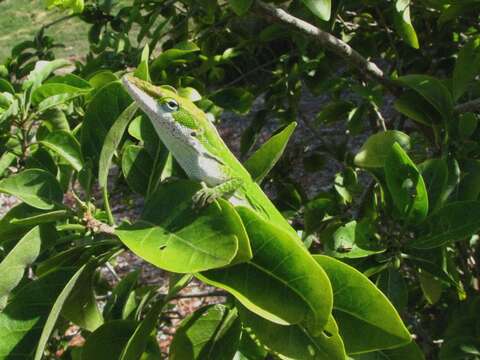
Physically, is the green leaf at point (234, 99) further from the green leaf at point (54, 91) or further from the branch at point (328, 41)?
the green leaf at point (54, 91)

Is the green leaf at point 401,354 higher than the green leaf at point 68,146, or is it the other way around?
the green leaf at point 68,146

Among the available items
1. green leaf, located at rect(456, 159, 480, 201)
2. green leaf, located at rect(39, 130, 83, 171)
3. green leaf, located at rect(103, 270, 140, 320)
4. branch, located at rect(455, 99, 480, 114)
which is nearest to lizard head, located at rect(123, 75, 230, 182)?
green leaf, located at rect(39, 130, 83, 171)

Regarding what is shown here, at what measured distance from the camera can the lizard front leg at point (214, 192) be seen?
1.34 m

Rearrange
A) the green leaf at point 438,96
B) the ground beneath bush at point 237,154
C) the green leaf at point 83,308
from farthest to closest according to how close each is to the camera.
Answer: the ground beneath bush at point 237,154
the green leaf at point 438,96
the green leaf at point 83,308

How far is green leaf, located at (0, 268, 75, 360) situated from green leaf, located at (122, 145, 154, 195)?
0.31 metres

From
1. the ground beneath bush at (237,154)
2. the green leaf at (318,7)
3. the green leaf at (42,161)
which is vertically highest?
the green leaf at (318,7)

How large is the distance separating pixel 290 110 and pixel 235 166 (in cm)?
142

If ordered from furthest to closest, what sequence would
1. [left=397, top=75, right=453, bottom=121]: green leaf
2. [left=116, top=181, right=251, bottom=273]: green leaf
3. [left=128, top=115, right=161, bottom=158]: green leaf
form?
[left=397, top=75, right=453, bottom=121]: green leaf < [left=128, top=115, right=161, bottom=158]: green leaf < [left=116, top=181, right=251, bottom=273]: green leaf

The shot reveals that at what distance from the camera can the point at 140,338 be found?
4.76 ft

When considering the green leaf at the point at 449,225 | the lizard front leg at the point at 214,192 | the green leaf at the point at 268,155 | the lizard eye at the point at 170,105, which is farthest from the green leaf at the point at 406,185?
the lizard eye at the point at 170,105

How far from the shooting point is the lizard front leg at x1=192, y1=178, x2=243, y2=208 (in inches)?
52.7

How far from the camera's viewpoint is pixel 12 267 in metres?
1.44

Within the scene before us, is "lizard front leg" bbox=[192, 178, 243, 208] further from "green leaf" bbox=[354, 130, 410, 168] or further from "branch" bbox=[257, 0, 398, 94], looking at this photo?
"branch" bbox=[257, 0, 398, 94]

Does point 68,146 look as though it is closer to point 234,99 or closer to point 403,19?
point 234,99
